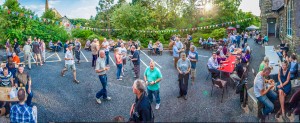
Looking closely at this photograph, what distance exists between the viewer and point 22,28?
29.1m

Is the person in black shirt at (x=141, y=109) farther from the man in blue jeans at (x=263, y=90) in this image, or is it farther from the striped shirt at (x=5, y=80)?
the striped shirt at (x=5, y=80)

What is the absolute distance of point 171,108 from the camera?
8523mm

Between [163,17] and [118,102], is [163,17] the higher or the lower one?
the higher one

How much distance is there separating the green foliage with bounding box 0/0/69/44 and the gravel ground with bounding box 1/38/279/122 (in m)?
16.6

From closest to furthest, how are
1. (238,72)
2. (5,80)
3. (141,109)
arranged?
(141,109) → (5,80) → (238,72)

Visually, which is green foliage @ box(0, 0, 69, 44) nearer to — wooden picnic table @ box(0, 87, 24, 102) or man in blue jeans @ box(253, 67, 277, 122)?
wooden picnic table @ box(0, 87, 24, 102)

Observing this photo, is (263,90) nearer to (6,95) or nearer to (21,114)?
(21,114)

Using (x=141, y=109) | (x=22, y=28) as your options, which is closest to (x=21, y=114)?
(x=141, y=109)

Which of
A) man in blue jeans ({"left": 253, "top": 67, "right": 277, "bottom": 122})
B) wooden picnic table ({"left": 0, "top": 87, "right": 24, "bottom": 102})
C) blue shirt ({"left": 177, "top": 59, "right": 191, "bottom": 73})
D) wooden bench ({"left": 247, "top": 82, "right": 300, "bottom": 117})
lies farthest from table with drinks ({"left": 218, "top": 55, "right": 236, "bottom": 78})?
wooden picnic table ({"left": 0, "top": 87, "right": 24, "bottom": 102})

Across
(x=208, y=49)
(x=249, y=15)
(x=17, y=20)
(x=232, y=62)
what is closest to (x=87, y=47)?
(x=17, y=20)

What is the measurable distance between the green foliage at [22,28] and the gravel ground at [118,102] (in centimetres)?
1661

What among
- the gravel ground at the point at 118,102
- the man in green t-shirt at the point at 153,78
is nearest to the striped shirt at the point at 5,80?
the gravel ground at the point at 118,102

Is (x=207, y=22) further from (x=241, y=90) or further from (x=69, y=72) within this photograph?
(x=241, y=90)

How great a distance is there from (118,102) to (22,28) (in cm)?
2358
